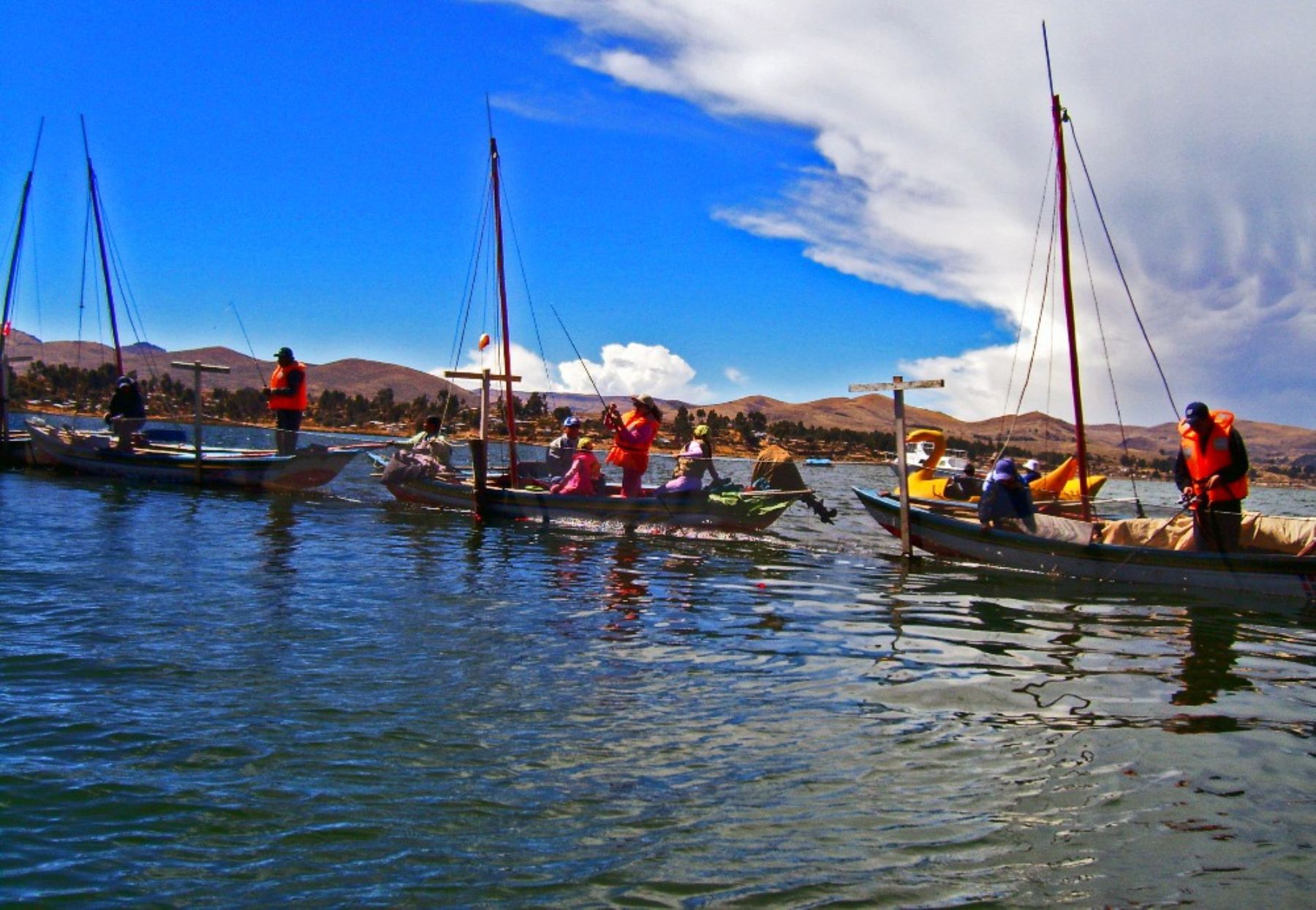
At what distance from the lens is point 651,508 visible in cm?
2158

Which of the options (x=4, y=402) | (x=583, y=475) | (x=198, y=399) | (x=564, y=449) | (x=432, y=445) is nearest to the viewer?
(x=583, y=475)

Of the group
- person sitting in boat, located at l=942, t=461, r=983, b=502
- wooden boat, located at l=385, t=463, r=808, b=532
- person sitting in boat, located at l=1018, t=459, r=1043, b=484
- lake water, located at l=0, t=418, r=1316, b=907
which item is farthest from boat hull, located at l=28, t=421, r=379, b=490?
person sitting in boat, located at l=1018, t=459, r=1043, b=484

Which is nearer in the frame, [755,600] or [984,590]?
[755,600]

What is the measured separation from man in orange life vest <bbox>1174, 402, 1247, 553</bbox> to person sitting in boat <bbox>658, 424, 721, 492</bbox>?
9193 mm

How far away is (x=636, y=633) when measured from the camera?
35.9ft

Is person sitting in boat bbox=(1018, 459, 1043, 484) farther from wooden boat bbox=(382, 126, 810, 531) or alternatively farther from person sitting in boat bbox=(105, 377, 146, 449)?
person sitting in boat bbox=(105, 377, 146, 449)

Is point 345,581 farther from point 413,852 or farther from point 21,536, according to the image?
point 413,852

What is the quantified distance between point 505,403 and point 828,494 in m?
25.2

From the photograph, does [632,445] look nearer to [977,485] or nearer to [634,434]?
[634,434]

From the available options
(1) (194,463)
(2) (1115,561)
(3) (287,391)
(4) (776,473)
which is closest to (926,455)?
(4) (776,473)

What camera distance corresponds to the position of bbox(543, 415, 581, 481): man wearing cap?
77.2ft

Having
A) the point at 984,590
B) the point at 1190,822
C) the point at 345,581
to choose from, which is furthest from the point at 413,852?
the point at 984,590

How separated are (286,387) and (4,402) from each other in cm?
1305

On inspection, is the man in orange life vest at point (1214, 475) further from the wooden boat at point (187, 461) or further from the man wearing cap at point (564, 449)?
the wooden boat at point (187, 461)
